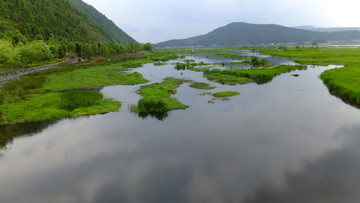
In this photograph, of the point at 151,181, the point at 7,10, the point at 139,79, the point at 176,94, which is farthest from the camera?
the point at 7,10

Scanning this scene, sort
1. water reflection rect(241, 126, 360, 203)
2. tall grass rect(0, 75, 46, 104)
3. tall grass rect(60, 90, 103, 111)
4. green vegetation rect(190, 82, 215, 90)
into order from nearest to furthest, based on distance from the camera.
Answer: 1. water reflection rect(241, 126, 360, 203)
2. tall grass rect(60, 90, 103, 111)
3. tall grass rect(0, 75, 46, 104)
4. green vegetation rect(190, 82, 215, 90)

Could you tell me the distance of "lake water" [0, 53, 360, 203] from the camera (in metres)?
21.5

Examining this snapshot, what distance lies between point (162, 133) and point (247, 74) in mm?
48141

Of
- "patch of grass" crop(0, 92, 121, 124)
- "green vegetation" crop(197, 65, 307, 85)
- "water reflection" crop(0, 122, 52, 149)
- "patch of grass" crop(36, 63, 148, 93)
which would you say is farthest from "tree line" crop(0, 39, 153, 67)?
"green vegetation" crop(197, 65, 307, 85)

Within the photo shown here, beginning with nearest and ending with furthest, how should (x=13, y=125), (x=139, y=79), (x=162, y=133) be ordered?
(x=162, y=133) → (x=13, y=125) → (x=139, y=79)

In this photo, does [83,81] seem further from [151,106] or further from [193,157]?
[193,157]

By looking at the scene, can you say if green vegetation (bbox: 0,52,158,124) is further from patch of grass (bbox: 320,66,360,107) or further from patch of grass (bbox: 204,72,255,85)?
patch of grass (bbox: 320,66,360,107)

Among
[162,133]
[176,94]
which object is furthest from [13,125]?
[176,94]

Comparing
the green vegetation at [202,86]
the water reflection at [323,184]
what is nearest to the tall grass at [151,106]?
the green vegetation at [202,86]

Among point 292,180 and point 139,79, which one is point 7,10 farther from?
point 292,180

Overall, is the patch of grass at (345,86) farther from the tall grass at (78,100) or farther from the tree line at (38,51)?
the tree line at (38,51)

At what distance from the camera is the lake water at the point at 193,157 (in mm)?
21484

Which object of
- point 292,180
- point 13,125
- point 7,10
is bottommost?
point 292,180

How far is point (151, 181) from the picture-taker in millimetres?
23188
